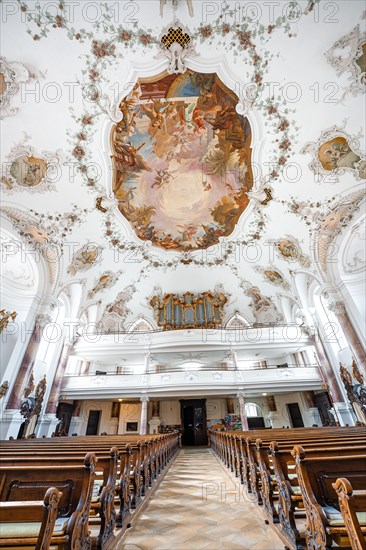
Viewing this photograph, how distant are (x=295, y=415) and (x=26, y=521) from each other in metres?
17.7

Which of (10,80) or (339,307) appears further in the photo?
(339,307)

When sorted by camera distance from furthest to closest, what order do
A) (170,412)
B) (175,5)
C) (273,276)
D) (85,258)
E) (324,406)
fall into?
(170,412), (324,406), (273,276), (85,258), (175,5)

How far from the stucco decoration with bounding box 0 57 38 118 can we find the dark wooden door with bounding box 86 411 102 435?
16.4 m

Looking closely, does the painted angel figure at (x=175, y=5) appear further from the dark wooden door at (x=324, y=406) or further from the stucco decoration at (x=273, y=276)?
the dark wooden door at (x=324, y=406)

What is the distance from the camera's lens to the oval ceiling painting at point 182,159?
25.7 feet

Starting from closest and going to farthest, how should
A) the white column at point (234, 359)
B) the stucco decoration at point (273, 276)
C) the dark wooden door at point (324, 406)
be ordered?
the stucco decoration at point (273, 276) < the dark wooden door at point (324, 406) < the white column at point (234, 359)

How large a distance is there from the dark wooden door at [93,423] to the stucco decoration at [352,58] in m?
19.9

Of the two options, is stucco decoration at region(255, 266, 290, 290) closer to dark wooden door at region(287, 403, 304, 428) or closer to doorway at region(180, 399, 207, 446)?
dark wooden door at region(287, 403, 304, 428)

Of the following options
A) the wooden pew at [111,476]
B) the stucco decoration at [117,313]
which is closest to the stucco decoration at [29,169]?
the stucco decoration at [117,313]

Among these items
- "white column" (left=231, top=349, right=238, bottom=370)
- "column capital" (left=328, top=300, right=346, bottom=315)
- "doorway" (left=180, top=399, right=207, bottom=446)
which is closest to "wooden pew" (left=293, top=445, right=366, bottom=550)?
"column capital" (left=328, top=300, right=346, bottom=315)

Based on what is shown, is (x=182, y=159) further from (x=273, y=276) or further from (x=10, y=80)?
(x=273, y=276)

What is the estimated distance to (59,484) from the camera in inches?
79.9

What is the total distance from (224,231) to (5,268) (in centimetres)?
902

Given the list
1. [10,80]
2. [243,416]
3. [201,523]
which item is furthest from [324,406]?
[10,80]
